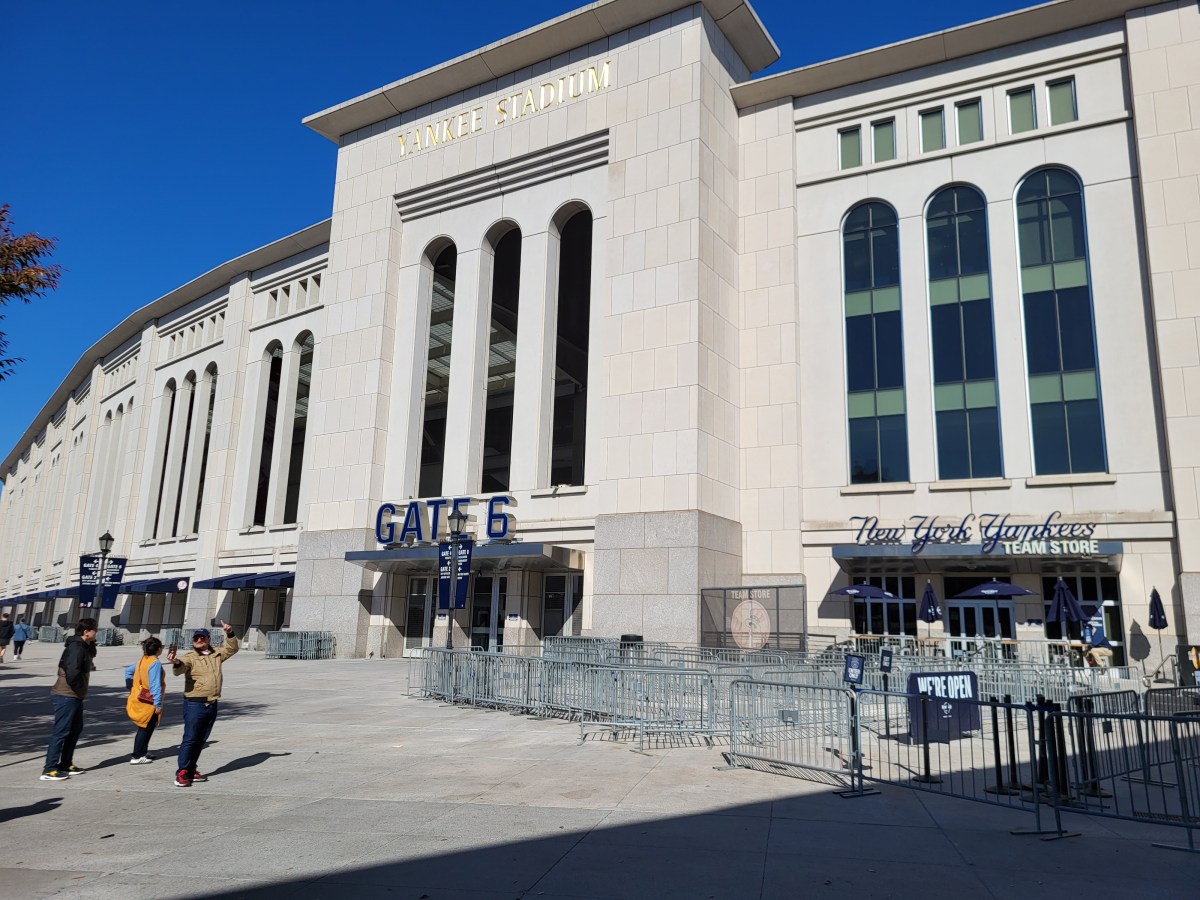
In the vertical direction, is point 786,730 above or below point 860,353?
below

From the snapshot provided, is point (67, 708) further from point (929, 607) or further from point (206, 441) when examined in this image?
point (206, 441)

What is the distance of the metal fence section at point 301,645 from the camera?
34.6 m

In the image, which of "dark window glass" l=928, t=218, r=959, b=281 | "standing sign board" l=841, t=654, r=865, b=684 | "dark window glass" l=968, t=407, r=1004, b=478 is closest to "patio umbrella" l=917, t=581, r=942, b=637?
"dark window glass" l=968, t=407, r=1004, b=478

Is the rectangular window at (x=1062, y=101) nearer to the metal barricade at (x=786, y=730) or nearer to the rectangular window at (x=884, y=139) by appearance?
the rectangular window at (x=884, y=139)

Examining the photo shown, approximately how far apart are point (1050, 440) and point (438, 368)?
3110 centimetres

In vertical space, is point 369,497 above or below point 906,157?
below

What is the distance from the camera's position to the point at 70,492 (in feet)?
235

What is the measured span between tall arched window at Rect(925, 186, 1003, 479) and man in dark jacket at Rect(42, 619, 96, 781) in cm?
2602

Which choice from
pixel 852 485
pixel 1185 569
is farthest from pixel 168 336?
pixel 1185 569

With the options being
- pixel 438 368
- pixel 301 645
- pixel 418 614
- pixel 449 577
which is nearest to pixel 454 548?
pixel 449 577

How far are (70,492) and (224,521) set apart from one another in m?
33.5

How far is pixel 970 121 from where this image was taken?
32031mm

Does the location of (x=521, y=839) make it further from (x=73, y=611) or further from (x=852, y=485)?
(x=73, y=611)

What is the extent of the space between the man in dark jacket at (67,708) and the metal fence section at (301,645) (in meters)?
23.7
